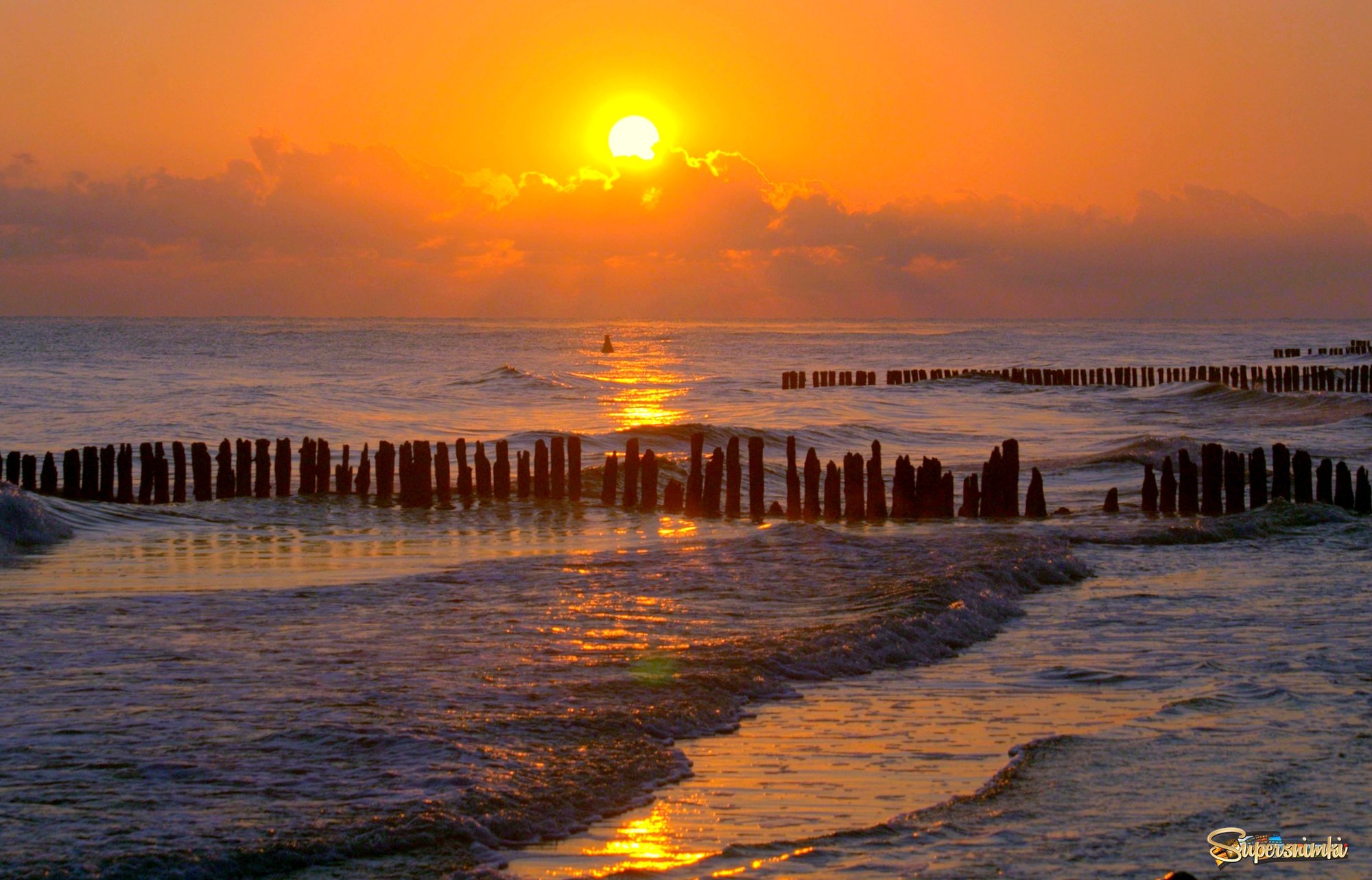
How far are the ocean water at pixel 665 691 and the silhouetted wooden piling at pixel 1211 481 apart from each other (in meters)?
0.80

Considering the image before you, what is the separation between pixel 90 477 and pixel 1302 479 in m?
15.4

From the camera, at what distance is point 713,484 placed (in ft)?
51.7

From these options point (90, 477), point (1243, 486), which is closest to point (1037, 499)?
point (1243, 486)

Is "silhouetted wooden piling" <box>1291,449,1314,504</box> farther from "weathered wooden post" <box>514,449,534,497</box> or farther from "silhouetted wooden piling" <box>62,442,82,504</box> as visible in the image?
"silhouetted wooden piling" <box>62,442,82,504</box>

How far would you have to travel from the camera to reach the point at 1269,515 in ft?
47.8

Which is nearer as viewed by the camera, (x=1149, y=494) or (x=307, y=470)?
(x=1149, y=494)

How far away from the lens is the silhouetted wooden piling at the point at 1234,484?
1533 cm

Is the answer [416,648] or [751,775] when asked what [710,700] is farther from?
[416,648]

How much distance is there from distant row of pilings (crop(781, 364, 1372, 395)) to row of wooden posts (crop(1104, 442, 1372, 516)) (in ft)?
89.2

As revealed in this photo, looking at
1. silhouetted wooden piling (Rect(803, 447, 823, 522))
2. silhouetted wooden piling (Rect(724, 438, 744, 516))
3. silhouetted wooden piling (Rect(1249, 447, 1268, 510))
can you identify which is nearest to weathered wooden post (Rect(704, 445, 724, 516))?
silhouetted wooden piling (Rect(724, 438, 744, 516))

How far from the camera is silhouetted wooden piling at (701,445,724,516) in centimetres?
1569

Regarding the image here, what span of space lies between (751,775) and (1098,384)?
4638 centimetres

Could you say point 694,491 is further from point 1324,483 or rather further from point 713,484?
point 1324,483

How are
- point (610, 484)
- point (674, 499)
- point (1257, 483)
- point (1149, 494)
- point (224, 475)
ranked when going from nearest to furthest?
point (1257, 483) < point (1149, 494) < point (674, 499) < point (610, 484) < point (224, 475)
